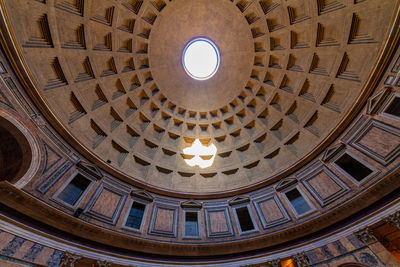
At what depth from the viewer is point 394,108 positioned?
10195 mm

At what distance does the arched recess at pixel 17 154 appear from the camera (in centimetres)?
954

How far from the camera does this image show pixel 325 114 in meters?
14.2

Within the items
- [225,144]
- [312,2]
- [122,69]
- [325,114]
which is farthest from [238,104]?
[122,69]

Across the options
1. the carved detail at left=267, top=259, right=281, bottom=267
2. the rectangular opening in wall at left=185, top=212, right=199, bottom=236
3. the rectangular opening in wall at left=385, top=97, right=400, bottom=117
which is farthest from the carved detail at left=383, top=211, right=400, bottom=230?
the rectangular opening in wall at left=185, top=212, right=199, bottom=236

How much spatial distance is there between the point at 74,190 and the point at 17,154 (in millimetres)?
3562

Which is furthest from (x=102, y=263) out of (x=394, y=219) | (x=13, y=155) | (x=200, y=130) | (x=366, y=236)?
(x=394, y=219)

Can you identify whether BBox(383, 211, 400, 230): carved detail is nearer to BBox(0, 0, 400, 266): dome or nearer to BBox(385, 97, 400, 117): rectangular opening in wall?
BBox(0, 0, 400, 266): dome

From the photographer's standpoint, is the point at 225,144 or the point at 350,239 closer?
the point at 350,239

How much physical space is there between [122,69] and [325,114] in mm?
17017

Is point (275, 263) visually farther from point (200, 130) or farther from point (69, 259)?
point (200, 130)

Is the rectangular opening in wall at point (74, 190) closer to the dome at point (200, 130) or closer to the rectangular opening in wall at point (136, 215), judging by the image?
the dome at point (200, 130)

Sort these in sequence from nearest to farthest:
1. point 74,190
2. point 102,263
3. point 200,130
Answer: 1. point 102,263
2. point 74,190
3. point 200,130

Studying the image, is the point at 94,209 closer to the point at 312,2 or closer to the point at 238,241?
the point at 238,241

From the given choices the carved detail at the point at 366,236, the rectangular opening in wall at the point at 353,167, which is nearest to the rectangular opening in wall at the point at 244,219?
the carved detail at the point at 366,236
